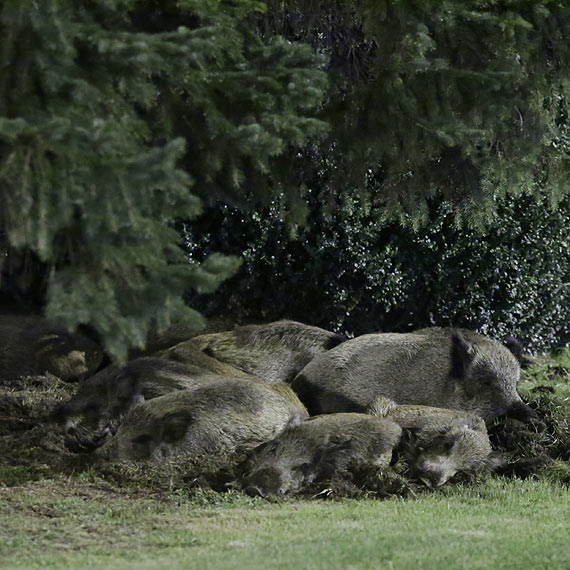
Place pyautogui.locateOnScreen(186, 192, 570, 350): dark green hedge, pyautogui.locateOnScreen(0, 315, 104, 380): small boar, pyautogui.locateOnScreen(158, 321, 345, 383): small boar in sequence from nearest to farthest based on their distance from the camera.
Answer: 1. pyautogui.locateOnScreen(158, 321, 345, 383): small boar
2. pyautogui.locateOnScreen(0, 315, 104, 380): small boar
3. pyautogui.locateOnScreen(186, 192, 570, 350): dark green hedge

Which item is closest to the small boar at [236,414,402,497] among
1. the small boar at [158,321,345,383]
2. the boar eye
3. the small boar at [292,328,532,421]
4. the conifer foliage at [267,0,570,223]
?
the boar eye

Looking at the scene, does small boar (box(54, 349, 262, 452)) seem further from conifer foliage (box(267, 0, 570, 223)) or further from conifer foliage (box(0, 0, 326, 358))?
conifer foliage (box(0, 0, 326, 358))

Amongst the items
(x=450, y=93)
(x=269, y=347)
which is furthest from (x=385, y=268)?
(x=450, y=93)

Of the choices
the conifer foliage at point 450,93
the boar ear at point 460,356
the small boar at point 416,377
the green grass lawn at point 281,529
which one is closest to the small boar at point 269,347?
the small boar at point 416,377

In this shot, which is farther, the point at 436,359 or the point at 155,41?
the point at 436,359

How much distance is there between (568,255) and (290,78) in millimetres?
8554

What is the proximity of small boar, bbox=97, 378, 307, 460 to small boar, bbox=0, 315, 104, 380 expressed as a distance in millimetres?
3091

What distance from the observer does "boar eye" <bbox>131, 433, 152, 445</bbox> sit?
761cm

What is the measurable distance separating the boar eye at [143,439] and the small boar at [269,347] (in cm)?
198

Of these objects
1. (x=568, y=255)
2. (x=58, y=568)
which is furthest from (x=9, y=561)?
(x=568, y=255)

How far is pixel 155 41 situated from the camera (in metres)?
5.48

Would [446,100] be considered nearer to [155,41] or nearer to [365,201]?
[365,201]

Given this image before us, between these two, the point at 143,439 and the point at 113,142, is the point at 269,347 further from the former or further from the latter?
the point at 113,142

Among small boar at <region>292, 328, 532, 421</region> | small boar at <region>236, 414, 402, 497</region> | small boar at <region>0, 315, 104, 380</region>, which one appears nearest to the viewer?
small boar at <region>236, 414, 402, 497</region>
